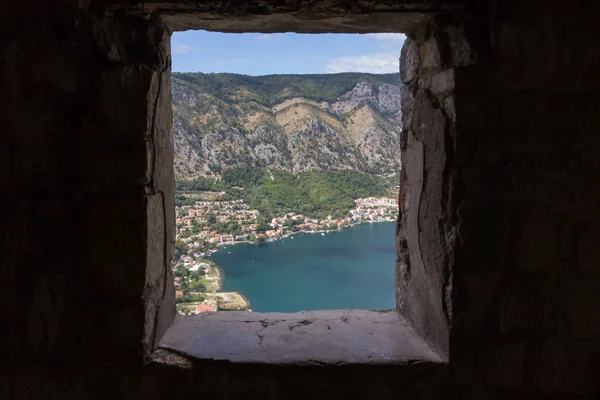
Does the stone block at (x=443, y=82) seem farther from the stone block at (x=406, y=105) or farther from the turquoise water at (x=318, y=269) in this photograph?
the turquoise water at (x=318, y=269)

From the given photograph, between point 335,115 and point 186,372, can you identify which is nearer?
point 186,372

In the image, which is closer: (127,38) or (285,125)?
(127,38)

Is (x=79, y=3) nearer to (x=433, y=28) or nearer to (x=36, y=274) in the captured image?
(x=36, y=274)

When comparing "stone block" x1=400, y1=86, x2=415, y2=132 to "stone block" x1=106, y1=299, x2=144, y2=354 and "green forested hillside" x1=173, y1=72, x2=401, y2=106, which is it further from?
"green forested hillside" x1=173, y1=72, x2=401, y2=106

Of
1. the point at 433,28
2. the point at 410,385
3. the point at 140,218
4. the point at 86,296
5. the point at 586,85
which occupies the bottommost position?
the point at 410,385

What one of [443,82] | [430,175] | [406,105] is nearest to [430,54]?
[443,82]

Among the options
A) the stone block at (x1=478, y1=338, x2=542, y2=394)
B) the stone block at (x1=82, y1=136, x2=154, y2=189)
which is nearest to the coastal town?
the stone block at (x1=82, y1=136, x2=154, y2=189)

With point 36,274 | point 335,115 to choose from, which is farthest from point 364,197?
point 36,274

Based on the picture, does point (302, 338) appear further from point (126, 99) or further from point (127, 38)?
point (127, 38)
